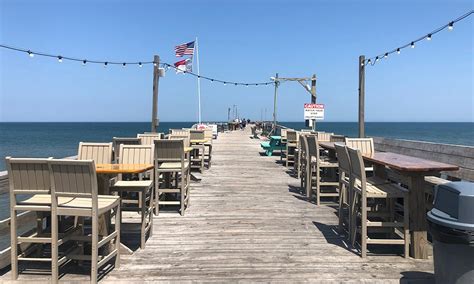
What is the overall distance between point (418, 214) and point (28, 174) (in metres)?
3.19

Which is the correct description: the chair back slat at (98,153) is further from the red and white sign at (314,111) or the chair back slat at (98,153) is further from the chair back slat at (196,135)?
the red and white sign at (314,111)

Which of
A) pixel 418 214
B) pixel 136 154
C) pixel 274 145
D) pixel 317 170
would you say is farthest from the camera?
pixel 274 145

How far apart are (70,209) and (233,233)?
76.2 inches

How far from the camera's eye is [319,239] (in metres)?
4.39

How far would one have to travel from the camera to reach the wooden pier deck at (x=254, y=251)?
11.0ft

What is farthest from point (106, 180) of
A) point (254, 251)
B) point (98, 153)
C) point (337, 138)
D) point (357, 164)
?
point (337, 138)

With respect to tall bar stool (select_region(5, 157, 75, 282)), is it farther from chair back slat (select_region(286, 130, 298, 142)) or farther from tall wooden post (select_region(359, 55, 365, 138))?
chair back slat (select_region(286, 130, 298, 142))

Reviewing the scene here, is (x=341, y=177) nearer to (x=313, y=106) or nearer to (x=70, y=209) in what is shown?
(x=70, y=209)

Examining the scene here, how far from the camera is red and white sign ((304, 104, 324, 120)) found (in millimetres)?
12820

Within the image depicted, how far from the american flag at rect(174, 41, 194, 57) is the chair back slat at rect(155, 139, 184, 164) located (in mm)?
9422

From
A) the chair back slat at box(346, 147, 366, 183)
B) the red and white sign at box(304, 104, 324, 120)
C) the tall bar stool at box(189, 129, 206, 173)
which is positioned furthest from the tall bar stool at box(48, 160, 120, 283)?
the red and white sign at box(304, 104, 324, 120)

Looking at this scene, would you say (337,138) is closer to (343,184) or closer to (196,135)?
(343,184)

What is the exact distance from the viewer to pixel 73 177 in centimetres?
303

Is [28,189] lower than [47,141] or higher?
higher
